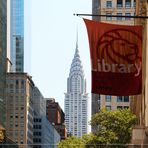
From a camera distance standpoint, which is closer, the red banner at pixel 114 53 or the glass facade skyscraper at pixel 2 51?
the red banner at pixel 114 53

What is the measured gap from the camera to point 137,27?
22.4 metres

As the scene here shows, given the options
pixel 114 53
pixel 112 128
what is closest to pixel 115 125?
pixel 112 128

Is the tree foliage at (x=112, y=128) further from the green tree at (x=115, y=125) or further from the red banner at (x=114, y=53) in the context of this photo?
the red banner at (x=114, y=53)

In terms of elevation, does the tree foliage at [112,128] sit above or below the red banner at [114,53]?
below

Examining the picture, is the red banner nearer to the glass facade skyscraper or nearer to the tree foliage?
the tree foliage

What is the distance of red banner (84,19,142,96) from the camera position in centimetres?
2202

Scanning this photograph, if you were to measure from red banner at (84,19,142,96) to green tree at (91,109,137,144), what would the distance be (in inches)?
2234

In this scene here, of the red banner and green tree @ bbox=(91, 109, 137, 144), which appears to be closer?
the red banner

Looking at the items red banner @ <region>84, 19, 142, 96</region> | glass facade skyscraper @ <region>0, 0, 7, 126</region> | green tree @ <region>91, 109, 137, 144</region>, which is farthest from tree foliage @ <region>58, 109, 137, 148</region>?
glass facade skyscraper @ <region>0, 0, 7, 126</region>

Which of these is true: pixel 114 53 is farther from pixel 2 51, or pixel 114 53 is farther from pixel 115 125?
pixel 2 51

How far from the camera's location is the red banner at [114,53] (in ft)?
72.2

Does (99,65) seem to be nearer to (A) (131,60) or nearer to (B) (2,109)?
(A) (131,60)

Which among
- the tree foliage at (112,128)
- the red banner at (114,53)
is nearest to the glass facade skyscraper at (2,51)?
the tree foliage at (112,128)

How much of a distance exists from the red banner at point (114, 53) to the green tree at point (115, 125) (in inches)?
2234
